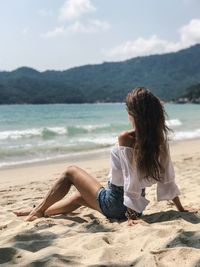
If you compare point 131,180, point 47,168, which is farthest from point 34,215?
point 47,168

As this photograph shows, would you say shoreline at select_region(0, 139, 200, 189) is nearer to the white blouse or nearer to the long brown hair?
the white blouse

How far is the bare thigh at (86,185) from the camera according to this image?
483cm

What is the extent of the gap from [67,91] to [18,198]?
120142 millimetres

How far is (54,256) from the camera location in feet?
11.5

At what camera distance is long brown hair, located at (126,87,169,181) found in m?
4.25

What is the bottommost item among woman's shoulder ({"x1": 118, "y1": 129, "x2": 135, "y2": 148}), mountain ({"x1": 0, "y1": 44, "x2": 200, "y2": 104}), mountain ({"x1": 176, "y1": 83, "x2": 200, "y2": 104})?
mountain ({"x1": 176, "y1": 83, "x2": 200, "y2": 104})

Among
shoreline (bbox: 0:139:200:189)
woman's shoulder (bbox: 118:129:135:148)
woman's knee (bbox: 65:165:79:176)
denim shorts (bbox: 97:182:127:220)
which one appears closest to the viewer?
woman's shoulder (bbox: 118:129:135:148)

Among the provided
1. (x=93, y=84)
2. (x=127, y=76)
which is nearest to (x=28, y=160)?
(x=93, y=84)

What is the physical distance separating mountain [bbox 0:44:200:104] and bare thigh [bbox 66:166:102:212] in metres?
101

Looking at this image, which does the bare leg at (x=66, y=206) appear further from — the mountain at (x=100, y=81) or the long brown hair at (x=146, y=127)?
the mountain at (x=100, y=81)

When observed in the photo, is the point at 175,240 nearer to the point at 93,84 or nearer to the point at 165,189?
the point at 165,189

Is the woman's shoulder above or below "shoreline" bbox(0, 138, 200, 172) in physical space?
above

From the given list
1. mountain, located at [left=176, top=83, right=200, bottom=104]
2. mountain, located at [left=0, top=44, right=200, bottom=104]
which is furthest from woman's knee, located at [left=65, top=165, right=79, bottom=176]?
mountain, located at [left=176, top=83, right=200, bottom=104]

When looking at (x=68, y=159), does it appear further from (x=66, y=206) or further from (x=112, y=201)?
(x=112, y=201)
